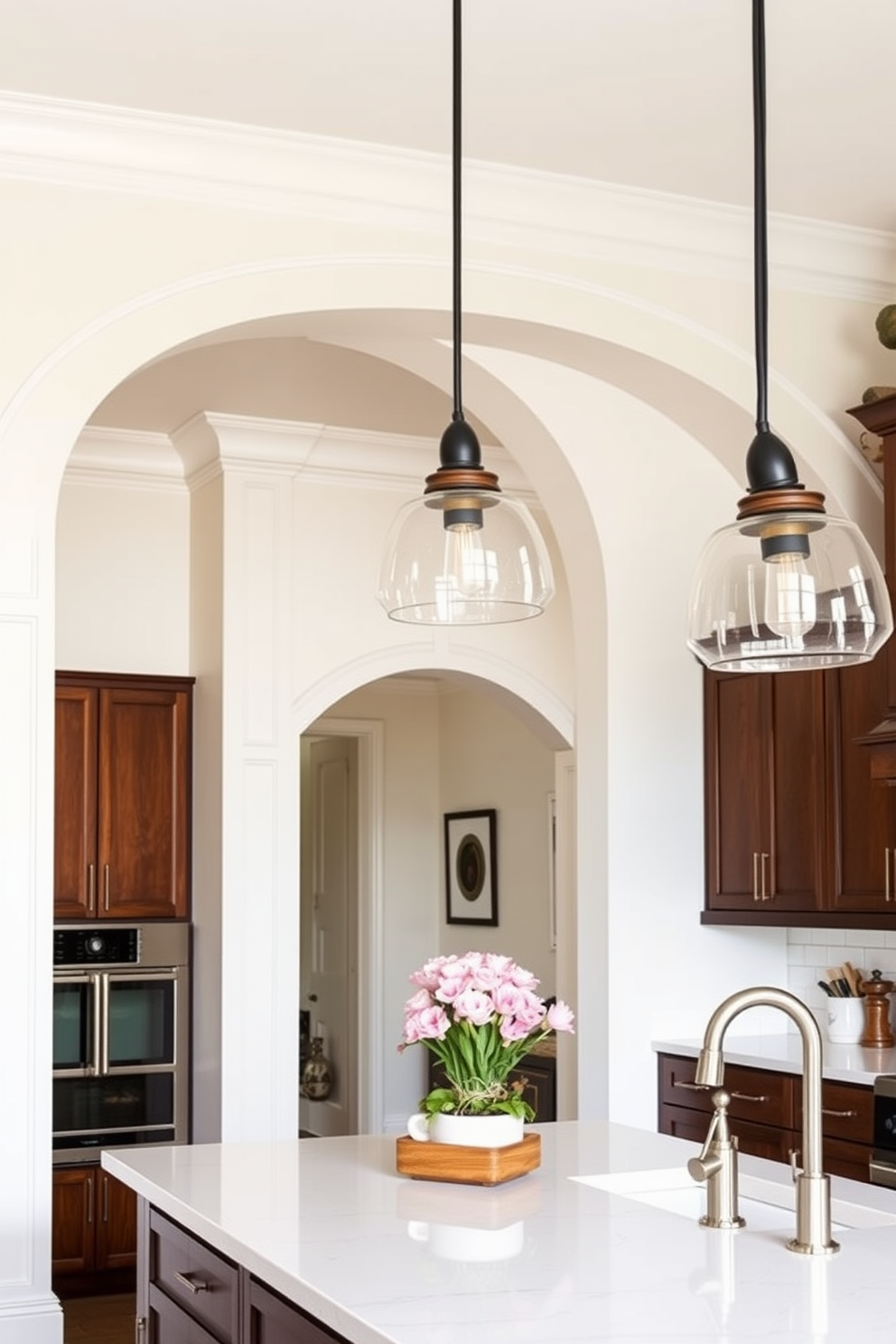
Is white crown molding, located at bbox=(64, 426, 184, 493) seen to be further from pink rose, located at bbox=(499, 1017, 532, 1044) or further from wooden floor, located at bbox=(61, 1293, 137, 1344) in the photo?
pink rose, located at bbox=(499, 1017, 532, 1044)

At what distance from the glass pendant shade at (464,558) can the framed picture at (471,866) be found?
669 centimetres

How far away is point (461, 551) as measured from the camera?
2.38 metres

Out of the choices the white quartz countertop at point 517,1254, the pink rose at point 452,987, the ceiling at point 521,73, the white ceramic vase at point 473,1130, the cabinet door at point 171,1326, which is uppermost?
the ceiling at point 521,73

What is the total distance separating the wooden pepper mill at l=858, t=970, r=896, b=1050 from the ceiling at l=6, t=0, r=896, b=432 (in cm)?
222

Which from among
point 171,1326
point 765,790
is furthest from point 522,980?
point 765,790

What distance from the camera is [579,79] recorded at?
3605 mm

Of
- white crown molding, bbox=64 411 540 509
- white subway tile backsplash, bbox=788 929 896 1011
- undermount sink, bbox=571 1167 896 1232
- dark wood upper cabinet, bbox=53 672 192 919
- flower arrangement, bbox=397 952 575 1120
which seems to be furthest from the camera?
white crown molding, bbox=64 411 540 509

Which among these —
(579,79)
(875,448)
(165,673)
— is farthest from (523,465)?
(165,673)

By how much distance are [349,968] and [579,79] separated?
670 centimetres

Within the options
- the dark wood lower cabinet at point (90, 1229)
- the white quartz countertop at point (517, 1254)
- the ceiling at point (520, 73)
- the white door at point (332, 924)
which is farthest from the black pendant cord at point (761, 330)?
the white door at point (332, 924)

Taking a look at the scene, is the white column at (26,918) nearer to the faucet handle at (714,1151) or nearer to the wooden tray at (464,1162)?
the wooden tray at (464,1162)

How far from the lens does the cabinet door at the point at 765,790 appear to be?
4641mm

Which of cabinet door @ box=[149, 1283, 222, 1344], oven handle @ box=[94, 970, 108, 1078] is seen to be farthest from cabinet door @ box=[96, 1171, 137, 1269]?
cabinet door @ box=[149, 1283, 222, 1344]

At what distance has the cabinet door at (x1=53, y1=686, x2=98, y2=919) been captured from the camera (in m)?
6.11
